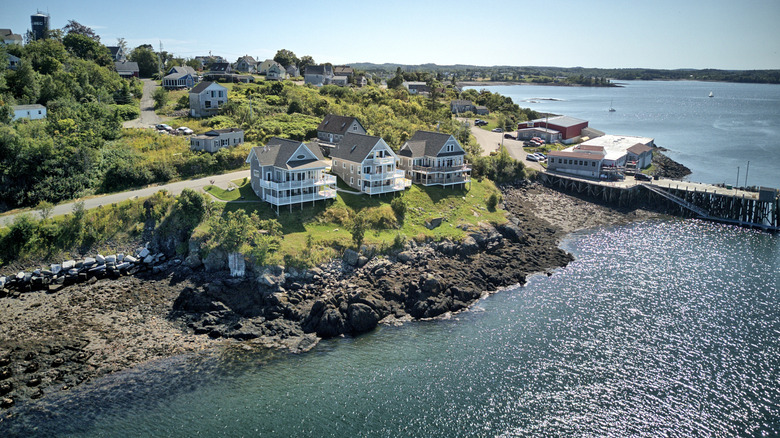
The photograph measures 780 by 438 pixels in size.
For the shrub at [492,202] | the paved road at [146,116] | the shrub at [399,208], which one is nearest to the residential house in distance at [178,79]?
the paved road at [146,116]

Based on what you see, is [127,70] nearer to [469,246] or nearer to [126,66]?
[126,66]

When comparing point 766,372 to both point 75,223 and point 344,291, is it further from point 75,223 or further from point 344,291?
point 75,223

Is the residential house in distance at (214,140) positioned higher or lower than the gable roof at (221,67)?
lower

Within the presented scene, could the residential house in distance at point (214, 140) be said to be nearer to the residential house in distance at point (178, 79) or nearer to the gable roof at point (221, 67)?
the residential house in distance at point (178, 79)

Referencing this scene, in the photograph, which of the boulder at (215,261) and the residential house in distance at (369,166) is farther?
the residential house in distance at (369,166)

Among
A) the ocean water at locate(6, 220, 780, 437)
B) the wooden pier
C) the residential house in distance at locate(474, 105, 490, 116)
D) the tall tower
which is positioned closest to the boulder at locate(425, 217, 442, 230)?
the ocean water at locate(6, 220, 780, 437)

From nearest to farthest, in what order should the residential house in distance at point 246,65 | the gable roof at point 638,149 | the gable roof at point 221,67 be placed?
the gable roof at point 638,149 < the gable roof at point 221,67 < the residential house in distance at point 246,65

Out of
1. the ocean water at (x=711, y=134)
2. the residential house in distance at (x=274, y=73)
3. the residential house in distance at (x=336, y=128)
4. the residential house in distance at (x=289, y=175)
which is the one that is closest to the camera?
the residential house in distance at (x=289, y=175)
